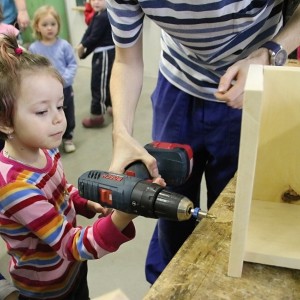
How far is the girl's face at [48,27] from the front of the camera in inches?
104

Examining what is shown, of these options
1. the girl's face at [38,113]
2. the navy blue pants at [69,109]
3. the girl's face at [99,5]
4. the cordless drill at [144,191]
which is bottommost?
the navy blue pants at [69,109]

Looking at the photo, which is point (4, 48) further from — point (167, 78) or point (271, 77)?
point (271, 77)

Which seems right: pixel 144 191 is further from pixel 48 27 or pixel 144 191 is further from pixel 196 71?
pixel 48 27

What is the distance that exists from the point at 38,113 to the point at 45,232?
265 millimetres

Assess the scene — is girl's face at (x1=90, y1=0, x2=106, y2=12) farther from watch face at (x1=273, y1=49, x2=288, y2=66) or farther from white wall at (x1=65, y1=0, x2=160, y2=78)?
watch face at (x1=273, y1=49, x2=288, y2=66)

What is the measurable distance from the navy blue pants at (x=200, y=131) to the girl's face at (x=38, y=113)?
0.31 m

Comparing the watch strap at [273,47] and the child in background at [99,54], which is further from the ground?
the watch strap at [273,47]

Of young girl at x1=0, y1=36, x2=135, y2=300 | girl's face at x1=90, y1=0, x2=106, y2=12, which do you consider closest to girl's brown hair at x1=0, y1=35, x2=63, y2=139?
young girl at x1=0, y1=36, x2=135, y2=300

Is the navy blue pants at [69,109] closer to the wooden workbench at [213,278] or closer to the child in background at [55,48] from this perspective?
the child in background at [55,48]

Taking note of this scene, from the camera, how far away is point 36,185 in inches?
36.3

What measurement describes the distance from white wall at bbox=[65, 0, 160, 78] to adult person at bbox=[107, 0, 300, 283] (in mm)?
2582

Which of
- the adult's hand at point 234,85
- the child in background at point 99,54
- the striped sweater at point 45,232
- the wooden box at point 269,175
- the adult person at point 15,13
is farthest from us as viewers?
the adult person at point 15,13

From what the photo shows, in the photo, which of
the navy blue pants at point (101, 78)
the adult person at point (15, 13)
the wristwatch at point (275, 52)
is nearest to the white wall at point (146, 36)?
the navy blue pants at point (101, 78)

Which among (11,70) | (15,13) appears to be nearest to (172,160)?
(11,70)
